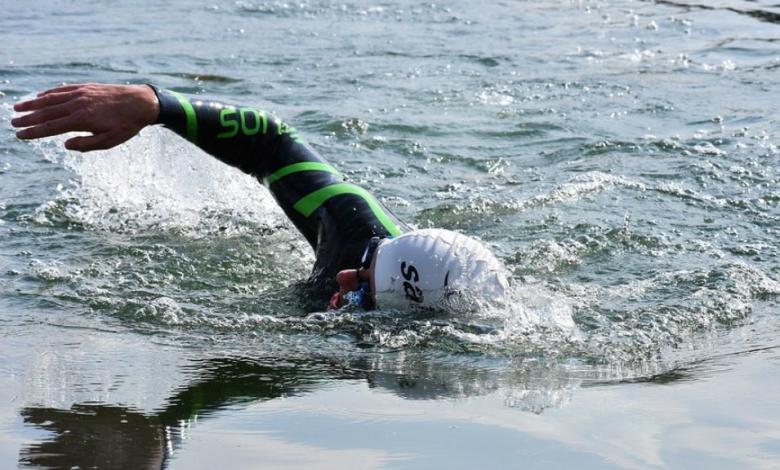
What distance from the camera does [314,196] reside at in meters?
5.56

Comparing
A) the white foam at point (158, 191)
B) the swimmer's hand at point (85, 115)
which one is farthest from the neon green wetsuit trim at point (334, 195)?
the white foam at point (158, 191)

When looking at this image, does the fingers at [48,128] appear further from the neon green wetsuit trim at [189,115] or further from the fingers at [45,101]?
the neon green wetsuit trim at [189,115]

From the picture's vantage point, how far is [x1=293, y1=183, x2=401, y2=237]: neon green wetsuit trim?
5.55 metres

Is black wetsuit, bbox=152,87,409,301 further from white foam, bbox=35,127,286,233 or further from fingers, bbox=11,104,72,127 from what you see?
white foam, bbox=35,127,286,233

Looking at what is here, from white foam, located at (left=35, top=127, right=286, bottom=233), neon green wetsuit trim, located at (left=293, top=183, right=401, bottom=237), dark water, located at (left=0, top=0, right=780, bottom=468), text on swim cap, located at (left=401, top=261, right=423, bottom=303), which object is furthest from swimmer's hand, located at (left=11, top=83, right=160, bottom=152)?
white foam, located at (left=35, top=127, right=286, bottom=233)

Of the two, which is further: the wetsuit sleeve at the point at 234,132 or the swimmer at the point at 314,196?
the wetsuit sleeve at the point at 234,132

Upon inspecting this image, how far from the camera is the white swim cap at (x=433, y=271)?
5.06 meters

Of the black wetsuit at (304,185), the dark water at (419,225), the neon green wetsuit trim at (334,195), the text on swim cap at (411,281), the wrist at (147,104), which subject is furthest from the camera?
the neon green wetsuit trim at (334,195)

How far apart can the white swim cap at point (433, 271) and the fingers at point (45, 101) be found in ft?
4.47

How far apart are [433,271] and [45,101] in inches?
63.5

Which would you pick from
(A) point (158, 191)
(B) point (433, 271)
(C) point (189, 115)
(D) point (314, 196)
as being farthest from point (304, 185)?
(A) point (158, 191)

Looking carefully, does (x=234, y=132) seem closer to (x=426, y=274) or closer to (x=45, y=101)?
(x=45, y=101)

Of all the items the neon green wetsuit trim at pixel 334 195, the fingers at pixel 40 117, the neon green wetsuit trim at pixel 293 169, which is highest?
the fingers at pixel 40 117

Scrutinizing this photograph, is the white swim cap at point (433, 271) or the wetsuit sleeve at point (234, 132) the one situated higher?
the wetsuit sleeve at point (234, 132)
